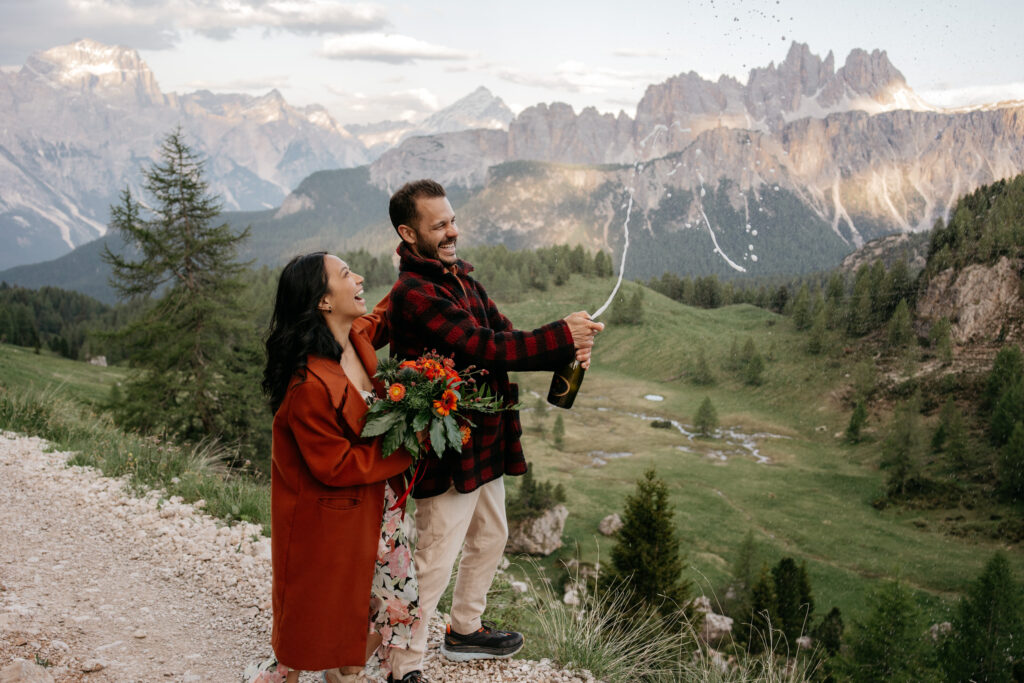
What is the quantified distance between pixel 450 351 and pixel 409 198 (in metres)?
0.97

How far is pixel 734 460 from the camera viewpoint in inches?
2488

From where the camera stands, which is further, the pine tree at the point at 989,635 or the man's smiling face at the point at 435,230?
the pine tree at the point at 989,635

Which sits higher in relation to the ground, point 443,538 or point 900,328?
point 443,538

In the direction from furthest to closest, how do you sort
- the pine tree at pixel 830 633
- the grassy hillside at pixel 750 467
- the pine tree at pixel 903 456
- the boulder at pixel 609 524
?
the pine tree at pixel 903 456 < the boulder at pixel 609 524 < the grassy hillside at pixel 750 467 < the pine tree at pixel 830 633

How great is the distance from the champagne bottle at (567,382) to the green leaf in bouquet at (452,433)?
0.71 meters

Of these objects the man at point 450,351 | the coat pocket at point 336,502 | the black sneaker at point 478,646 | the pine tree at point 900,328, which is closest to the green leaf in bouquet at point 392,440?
the coat pocket at point 336,502

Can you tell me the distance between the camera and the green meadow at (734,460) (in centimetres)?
4044

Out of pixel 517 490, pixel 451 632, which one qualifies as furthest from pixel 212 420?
pixel 451 632

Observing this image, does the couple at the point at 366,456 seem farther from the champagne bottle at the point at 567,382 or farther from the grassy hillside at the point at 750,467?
the grassy hillside at the point at 750,467

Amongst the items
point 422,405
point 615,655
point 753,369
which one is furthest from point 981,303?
point 422,405

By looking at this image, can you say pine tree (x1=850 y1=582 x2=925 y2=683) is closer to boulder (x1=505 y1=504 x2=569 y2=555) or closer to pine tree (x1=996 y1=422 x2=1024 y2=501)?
boulder (x1=505 y1=504 x2=569 y2=555)

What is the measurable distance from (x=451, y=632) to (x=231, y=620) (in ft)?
6.87

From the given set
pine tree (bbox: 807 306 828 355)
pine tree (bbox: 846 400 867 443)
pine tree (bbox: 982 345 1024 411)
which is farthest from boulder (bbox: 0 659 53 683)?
pine tree (bbox: 807 306 828 355)

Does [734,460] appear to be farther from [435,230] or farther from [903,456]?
[435,230]
